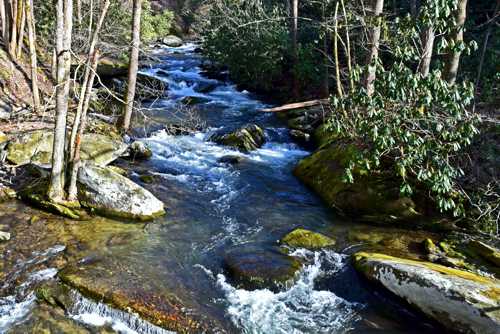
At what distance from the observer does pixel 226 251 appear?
8305 mm

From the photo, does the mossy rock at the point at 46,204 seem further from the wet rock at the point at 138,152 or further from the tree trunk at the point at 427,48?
the tree trunk at the point at 427,48

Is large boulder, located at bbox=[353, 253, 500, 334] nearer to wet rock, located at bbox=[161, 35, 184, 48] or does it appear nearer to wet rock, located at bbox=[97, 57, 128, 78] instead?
wet rock, located at bbox=[97, 57, 128, 78]

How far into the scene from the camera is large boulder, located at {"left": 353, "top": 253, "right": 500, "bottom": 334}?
20.0 ft

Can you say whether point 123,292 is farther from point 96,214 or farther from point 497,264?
point 497,264

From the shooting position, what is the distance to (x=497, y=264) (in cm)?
776

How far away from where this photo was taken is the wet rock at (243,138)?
15164 mm

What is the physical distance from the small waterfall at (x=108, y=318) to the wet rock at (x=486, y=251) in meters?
6.00

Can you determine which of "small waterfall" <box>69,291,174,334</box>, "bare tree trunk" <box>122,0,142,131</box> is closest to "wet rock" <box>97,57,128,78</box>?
"bare tree trunk" <box>122,0,142,131</box>

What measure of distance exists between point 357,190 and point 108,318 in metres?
6.52

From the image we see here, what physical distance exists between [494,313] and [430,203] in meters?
3.85

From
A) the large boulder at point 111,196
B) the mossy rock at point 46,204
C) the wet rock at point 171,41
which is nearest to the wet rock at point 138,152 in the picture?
the large boulder at point 111,196

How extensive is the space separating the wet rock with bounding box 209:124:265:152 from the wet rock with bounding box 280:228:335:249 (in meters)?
6.59

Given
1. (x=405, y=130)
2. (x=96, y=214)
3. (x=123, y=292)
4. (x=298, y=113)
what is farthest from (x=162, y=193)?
(x=298, y=113)

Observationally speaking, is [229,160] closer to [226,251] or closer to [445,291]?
[226,251]
